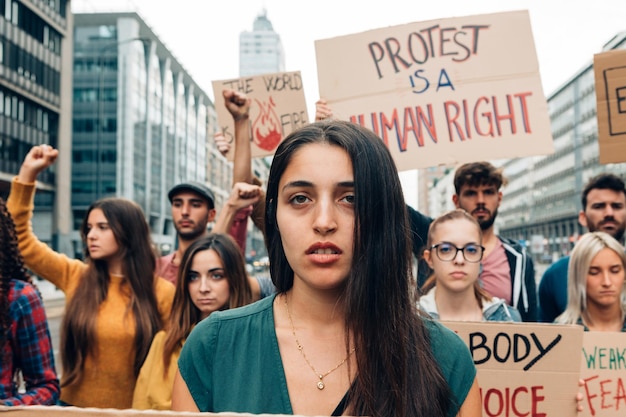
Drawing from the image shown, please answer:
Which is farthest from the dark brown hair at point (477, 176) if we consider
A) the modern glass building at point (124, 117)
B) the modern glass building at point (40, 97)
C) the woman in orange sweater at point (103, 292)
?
the modern glass building at point (124, 117)

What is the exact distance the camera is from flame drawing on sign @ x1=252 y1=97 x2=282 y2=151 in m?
4.88

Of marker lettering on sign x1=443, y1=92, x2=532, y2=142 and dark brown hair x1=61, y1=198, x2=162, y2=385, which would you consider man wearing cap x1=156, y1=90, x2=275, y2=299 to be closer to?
dark brown hair x1=61, y1=198, x2=162, y2=385

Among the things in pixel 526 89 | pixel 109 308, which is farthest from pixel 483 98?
pixel 109 308

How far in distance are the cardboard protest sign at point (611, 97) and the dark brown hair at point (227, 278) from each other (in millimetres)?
2094

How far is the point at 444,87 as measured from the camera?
4.09 metres

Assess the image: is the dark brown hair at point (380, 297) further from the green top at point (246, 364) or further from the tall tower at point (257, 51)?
the tall tower at point (257, 51)

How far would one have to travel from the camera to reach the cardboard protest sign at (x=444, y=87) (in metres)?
3.96

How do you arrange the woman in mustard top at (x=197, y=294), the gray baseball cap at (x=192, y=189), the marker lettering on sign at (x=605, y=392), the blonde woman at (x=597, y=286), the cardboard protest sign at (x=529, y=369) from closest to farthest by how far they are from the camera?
the cardboard protest sign at (x=529, y=369) < the marker lettering on sign at (x=605, y=392) < the woman in mustard top at (x=197, y=294) < the blonde woman at (x=597, y=286) < the gray baseball cap at (x=192, y=189)

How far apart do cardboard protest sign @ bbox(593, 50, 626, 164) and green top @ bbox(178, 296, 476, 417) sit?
2.42 meters

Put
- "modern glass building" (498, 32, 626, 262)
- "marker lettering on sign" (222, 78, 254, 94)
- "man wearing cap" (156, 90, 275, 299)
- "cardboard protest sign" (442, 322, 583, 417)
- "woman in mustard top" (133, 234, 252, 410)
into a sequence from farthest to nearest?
"modern glass building" (498, 32, 626, 262) < "marker lettering on sign" (222, 78, 254, 94) < "man wearing cap" (156, 90, 275, 299) < "woman in mustard top" (133, 234, 252, 410) < "cardboard protest sign" (442, 322, 583, 417)

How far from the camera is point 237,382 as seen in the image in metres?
1.59

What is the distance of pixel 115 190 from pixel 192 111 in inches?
900

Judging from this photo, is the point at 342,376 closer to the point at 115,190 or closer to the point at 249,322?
the point at 249,322

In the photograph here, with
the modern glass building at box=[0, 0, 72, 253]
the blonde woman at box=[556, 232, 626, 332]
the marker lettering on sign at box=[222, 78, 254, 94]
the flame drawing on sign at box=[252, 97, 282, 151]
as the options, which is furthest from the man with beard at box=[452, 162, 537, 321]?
the modern glass building at box=[0, 0, 72, 253]
